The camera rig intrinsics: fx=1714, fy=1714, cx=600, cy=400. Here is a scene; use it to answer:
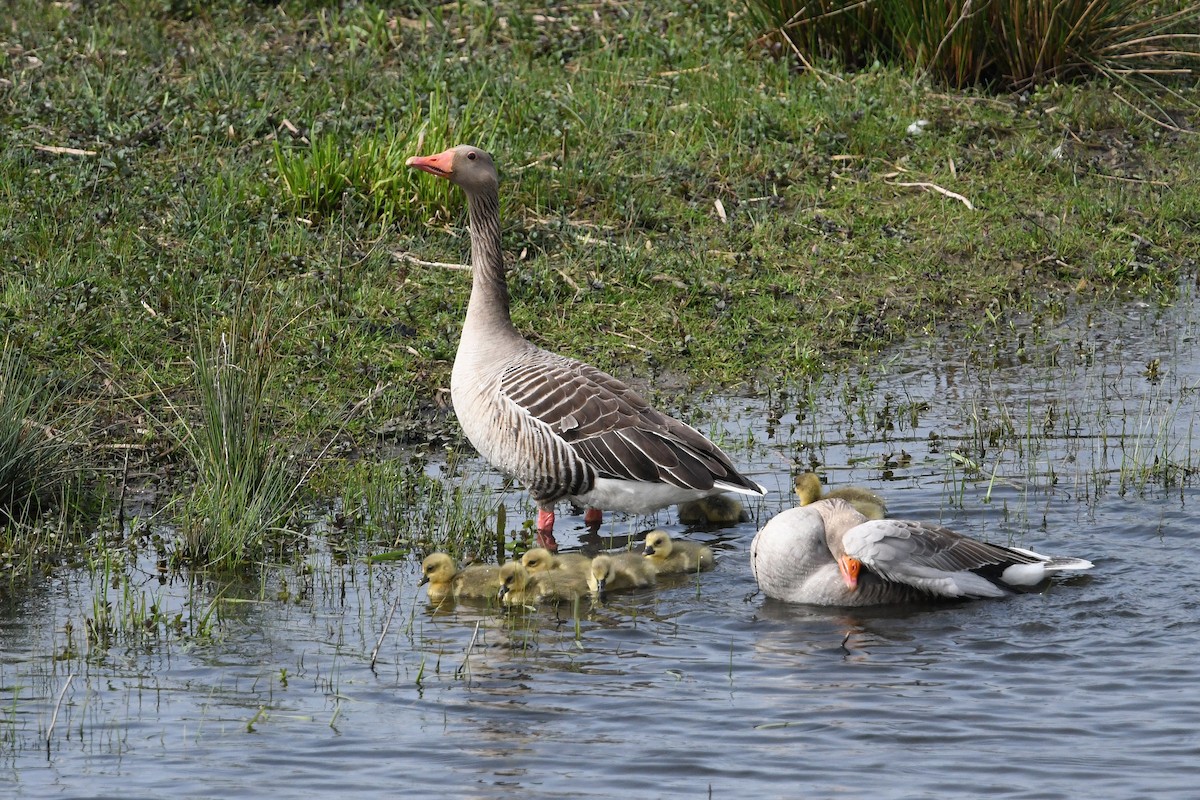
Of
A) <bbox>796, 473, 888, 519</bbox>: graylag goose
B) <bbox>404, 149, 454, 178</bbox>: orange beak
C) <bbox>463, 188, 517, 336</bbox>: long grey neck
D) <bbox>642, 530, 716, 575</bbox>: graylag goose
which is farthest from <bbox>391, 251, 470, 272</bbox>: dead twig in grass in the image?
<bbox>642, 530, 716, 575</bbox>: graylag goose

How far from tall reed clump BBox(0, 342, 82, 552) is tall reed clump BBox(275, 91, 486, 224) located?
3.71 meters

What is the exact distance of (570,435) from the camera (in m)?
9.62

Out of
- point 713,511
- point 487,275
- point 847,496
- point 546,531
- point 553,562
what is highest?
point 487,275

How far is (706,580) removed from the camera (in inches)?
359

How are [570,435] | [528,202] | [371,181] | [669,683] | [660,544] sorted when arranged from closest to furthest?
[669,683] < [660,544] < [570,435] < [371,181] < [528,202]

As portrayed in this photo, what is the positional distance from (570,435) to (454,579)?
1.33 metres

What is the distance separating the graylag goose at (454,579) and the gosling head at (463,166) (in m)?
2.84

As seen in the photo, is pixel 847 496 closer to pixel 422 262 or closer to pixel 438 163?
pixel 438 163

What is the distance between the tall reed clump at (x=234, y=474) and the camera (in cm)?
895

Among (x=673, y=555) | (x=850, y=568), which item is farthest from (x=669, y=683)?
(x=673, y=555)

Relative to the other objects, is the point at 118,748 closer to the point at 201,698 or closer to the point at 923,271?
the point at 201,698

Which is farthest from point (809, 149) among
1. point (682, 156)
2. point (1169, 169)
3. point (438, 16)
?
point (438, 16)

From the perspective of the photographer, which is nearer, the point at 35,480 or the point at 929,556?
the point at 929,556

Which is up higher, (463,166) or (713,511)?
(463,166)
